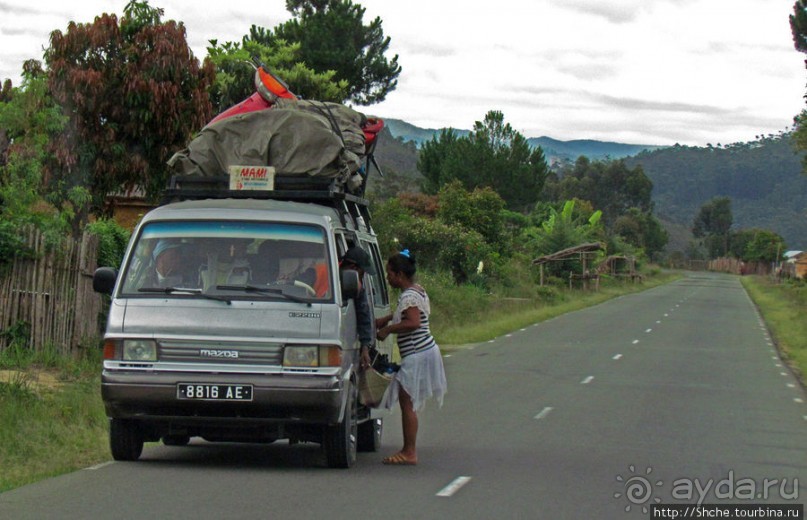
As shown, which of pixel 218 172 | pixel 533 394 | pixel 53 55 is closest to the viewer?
pixel 218 172

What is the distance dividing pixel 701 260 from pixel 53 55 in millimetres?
173745

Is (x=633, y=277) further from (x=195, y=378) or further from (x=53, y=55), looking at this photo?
(x=195, y=378)

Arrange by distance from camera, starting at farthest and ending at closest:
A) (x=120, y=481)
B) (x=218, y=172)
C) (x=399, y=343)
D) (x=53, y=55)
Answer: (x=53, y=55)
(x=218, y=172)
(x=399, y=343)
(x=120, y=481)

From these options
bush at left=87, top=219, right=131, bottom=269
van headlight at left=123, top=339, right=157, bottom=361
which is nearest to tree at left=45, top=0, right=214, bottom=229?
bush at left=87, top=219, right=131, bottom=269

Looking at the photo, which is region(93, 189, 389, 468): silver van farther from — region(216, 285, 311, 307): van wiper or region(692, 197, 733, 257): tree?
region(692, 197, 733, 257): tree

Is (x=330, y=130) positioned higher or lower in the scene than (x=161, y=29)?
lower

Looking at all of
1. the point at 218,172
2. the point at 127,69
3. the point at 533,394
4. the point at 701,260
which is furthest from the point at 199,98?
the point at 701,260

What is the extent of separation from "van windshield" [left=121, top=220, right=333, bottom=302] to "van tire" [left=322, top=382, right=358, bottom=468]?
0.91 meters

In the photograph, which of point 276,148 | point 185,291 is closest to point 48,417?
point 185,291

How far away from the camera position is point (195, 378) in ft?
31.1

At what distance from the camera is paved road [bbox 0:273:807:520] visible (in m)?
8.59

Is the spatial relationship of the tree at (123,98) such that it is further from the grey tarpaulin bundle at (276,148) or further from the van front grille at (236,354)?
the van front grille at (236,354)

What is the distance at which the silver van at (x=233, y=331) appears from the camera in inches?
374

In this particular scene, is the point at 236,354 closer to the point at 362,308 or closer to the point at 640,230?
the point at 362,308
